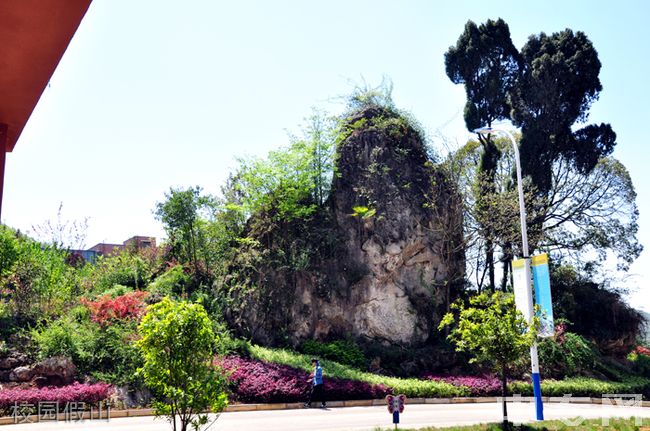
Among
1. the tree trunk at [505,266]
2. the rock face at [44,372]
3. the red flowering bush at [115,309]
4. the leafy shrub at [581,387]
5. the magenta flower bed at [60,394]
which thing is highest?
the tree trunk at [505,266]

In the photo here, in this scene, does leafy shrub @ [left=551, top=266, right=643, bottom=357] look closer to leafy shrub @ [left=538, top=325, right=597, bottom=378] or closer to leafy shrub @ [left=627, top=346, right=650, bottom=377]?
leafy shrub @ [left=627, top=346, right=650, bottom=377]

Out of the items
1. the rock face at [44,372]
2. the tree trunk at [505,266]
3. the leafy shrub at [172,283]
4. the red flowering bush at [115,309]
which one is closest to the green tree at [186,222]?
the leafy shrub at [172,283]

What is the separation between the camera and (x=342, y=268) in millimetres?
24516

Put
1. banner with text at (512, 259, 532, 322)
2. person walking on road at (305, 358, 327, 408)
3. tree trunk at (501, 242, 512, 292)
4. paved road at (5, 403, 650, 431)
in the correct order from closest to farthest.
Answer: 1. paved road at (5, 403, 650, 431)
2. banner with text at (512, 259, 532, 322)
3. person walking on road at (305, 358, 327, 408)
4. tree trunk at (501, 242, 512, 292)

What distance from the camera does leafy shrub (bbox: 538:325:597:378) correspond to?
23.0 m

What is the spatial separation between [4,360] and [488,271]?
21.4 m

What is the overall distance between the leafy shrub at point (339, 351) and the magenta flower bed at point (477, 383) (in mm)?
2726

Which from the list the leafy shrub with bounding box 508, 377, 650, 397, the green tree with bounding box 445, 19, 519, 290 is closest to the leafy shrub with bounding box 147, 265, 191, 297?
the leafy shrub with bounding box 508, 377, 650, 397

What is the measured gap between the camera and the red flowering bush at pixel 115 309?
1952 centimetres

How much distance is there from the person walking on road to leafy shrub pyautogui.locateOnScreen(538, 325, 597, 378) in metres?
10.7

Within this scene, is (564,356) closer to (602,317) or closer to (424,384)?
(602,317)

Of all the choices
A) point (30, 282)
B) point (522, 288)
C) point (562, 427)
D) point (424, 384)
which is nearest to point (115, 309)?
point (30, 282)

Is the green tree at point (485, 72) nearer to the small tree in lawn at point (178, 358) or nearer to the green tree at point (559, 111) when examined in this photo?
the green tree at point (559, 111)

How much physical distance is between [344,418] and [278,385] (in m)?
3.35
